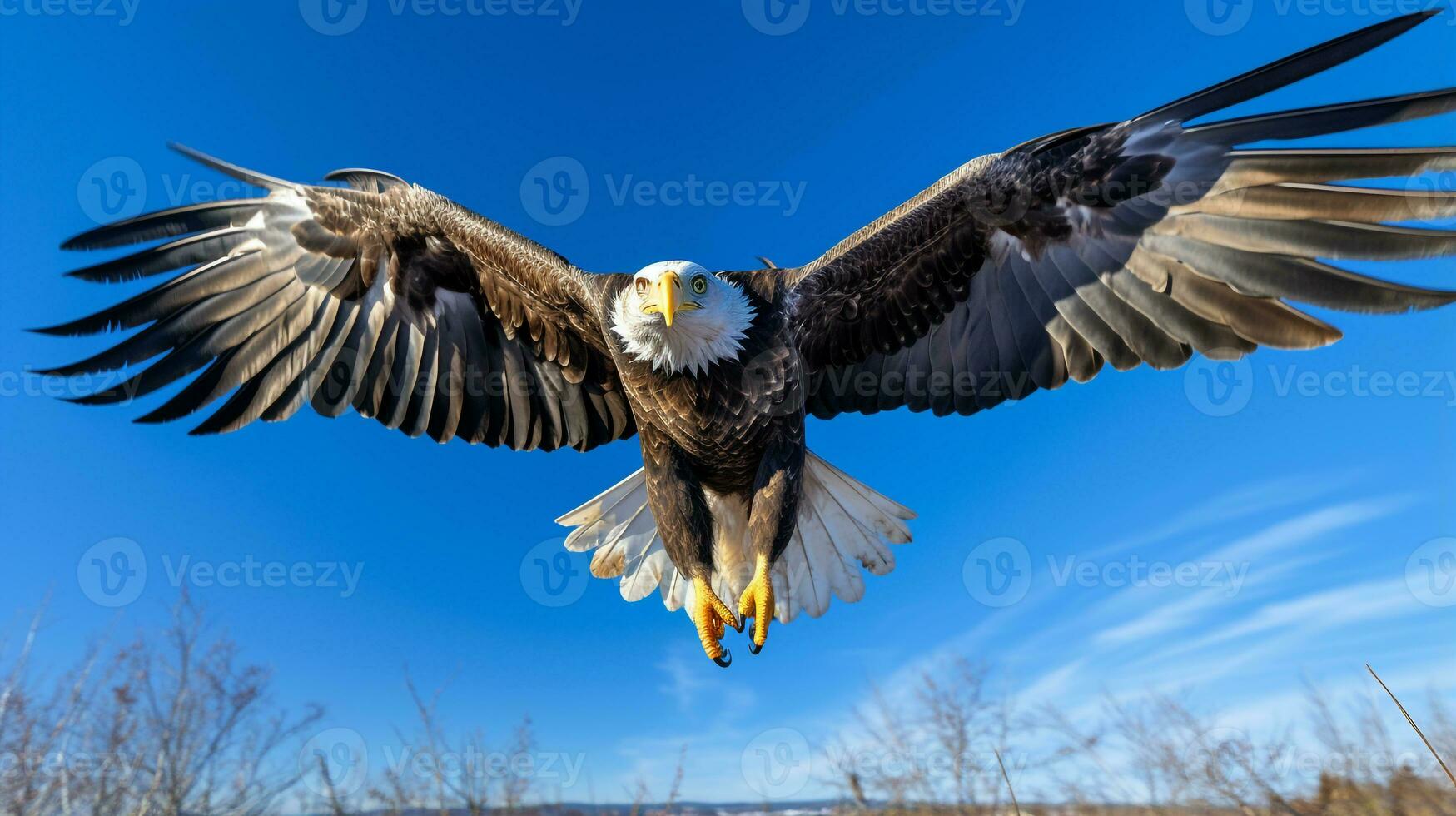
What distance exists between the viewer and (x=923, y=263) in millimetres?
5363

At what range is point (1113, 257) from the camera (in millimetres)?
5273

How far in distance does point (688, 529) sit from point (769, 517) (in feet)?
1.69

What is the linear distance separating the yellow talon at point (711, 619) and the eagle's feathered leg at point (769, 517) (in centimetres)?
16

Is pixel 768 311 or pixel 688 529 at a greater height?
pixel 768 311

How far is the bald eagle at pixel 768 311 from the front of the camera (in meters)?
4.50

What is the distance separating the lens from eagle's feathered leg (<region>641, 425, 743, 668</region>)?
16.0ft

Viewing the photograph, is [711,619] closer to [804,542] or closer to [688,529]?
[688,529]

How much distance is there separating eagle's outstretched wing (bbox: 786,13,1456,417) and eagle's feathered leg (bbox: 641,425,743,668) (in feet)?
3.67

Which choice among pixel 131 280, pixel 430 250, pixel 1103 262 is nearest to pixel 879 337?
pixel 1103 262

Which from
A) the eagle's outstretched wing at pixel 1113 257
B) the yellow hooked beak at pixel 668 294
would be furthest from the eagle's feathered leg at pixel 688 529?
the eagle's outstretched wing at pixel 1113 257

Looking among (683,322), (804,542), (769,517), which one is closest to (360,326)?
(683,322)

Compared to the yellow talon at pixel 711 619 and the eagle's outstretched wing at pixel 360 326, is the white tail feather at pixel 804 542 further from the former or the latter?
the yellow talon at pixel 711 619

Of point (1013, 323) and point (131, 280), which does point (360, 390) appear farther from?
point (1013, 323)

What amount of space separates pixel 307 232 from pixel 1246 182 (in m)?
6.10
